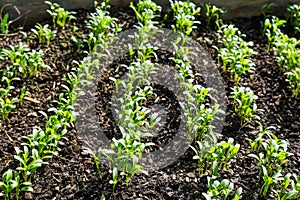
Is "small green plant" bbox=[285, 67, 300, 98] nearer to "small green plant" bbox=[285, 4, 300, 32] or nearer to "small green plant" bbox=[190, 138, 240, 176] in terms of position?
"small green plant" bbox=[285, 4, 300, 32]

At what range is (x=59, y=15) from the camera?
4477 millimetres

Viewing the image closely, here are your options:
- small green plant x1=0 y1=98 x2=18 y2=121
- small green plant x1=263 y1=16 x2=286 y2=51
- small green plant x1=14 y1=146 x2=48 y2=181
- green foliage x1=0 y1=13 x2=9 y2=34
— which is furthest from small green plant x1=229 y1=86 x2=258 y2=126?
green foliage x1=0 y1=13 x2=9 y2=34

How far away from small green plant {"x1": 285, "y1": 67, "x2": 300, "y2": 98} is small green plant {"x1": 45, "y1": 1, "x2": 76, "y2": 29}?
74.8 inches

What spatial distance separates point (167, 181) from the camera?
3.29 m

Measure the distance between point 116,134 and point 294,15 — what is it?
2291 millimetres

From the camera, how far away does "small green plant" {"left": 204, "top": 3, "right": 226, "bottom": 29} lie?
4.73m

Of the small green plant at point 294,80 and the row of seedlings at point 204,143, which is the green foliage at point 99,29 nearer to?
the row of seedlings at point 204,143

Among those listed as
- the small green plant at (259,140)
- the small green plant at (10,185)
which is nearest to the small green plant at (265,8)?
the small green plant at (259,140)

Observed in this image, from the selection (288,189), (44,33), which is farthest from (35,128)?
(288,189)

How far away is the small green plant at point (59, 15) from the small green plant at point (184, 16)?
0.92m

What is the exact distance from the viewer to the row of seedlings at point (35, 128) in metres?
3.10

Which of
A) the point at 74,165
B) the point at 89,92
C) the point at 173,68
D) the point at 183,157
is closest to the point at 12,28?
the point at 89,92

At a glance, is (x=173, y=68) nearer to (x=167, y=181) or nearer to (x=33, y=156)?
(x=167, y=181)

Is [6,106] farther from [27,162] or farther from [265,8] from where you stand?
[265,8]
